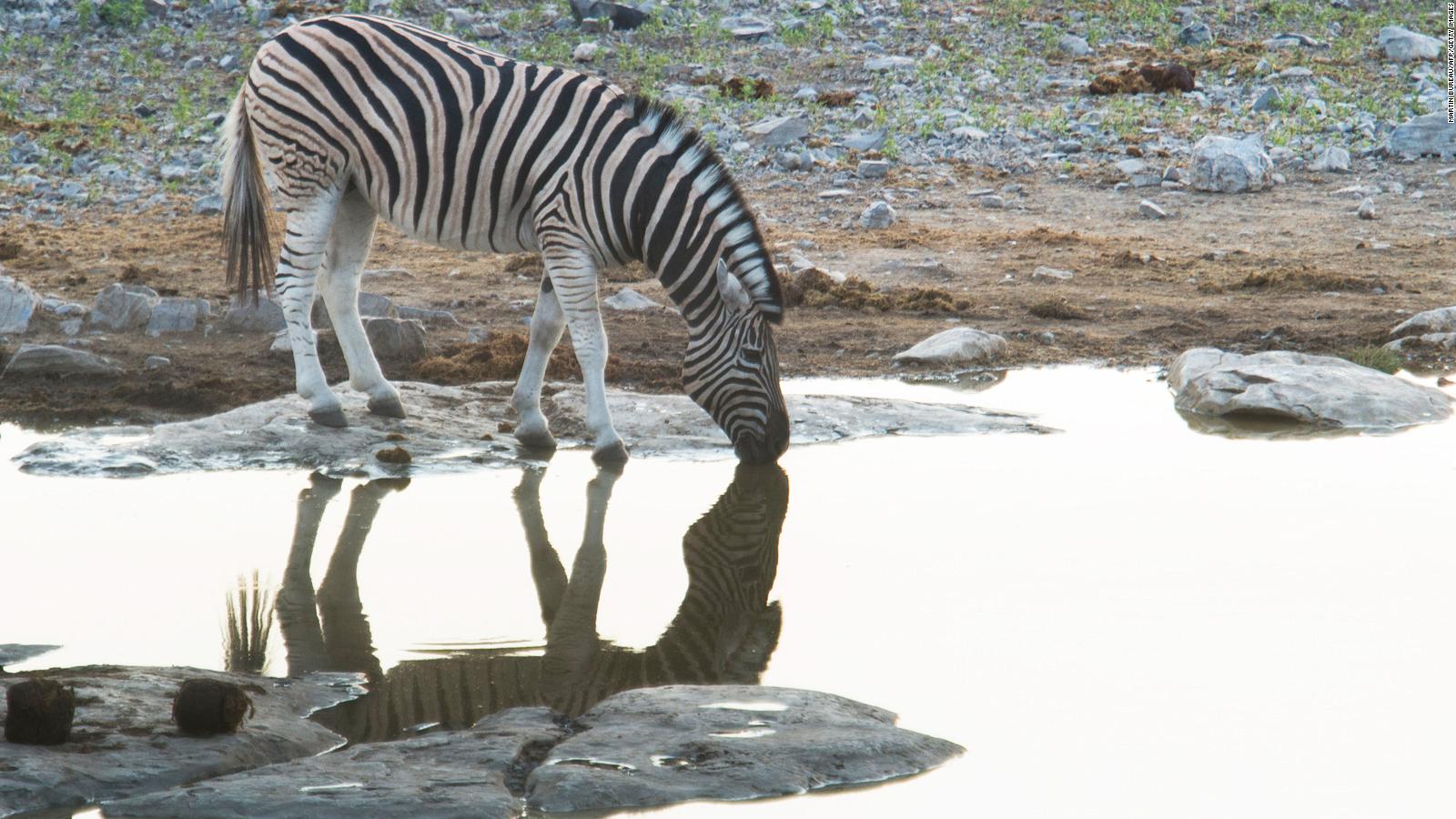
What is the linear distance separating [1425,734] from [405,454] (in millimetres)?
4491

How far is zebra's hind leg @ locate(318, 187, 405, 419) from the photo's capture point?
24.3 feet

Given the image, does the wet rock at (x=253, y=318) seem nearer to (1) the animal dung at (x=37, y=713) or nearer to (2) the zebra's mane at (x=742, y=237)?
(2) the zebra's mane at (x=742, y=237)

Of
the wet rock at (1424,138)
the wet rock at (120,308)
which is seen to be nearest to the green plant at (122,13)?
the wet rock at (120,308)

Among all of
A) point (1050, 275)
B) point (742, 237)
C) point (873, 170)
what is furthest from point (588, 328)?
point (873, 170)

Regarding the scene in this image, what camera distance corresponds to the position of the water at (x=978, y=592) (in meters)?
4.06

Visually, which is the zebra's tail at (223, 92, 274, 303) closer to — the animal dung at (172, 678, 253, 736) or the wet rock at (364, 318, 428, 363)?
the wet rock at (364, 318, 428, 363)

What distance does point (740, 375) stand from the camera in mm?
6926

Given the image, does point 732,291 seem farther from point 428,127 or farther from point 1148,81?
point 1148,81

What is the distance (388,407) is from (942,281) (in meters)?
5.17

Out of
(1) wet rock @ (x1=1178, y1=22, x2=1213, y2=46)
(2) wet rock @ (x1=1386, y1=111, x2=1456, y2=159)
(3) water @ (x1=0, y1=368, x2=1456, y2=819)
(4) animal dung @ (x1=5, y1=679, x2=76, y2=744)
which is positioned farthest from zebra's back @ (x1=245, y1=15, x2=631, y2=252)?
(1) wet rock @ (x1=1178, y1=22, x2=1213, y2=46)

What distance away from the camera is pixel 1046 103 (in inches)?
647

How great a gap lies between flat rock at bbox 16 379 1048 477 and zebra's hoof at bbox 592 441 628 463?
0.19 meters

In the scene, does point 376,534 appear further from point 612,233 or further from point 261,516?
point 612,233

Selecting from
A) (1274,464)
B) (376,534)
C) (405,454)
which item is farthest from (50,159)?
(1274,464)
